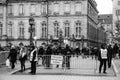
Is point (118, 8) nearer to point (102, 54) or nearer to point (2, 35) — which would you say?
point (2, 35)

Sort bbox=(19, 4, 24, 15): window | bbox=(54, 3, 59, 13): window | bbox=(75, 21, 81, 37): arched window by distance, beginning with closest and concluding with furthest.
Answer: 1. bbox=(75, 21, 81, 37): arched window
2. bbox=(54, 3, 59, 13): window
3. bbox=(19, 4, 24, 15): window

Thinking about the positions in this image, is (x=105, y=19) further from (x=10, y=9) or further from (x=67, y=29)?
(x=10, y=9)

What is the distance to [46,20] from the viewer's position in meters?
63.4

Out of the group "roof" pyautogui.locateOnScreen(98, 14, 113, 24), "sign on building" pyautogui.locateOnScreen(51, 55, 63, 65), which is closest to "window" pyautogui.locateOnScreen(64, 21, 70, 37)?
"sign on building" pyautogui.locateOnScreen(51, 55, 63, 65)

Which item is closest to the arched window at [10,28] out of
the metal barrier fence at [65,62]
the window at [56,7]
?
the window at [56,7]

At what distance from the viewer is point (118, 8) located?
89.2m

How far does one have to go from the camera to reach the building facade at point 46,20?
61.3 m

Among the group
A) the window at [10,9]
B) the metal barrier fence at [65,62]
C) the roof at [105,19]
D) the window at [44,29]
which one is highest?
the roof at [105,19]

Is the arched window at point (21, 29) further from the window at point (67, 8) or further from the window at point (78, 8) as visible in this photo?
the window at point (78, 8)

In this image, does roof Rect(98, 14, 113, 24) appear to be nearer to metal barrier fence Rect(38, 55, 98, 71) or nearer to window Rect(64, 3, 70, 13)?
window Rect(64, 3, 70, 13)

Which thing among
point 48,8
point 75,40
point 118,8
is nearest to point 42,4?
point 48,8

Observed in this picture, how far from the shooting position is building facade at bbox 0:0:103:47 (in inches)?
2413

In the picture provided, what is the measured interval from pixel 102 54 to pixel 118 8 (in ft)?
235

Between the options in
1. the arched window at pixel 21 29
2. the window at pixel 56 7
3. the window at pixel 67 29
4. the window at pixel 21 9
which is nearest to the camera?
the window at pixel 67 29
